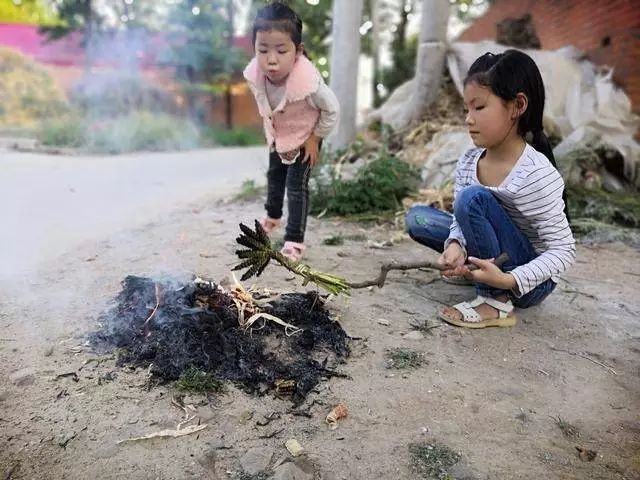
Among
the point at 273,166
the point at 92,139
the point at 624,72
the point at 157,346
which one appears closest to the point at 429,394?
the point at 157,346

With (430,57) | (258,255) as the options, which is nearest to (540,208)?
(258,255)

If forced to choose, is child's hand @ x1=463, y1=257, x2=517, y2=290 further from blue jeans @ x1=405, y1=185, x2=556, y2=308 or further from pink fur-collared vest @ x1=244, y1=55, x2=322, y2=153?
pink fur-collared vest @ x1=244, y1=55, x2=322, y2=153

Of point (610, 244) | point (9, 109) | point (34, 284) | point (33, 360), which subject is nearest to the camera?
point (33, 360)

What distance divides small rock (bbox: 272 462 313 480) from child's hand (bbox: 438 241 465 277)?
1089 mm

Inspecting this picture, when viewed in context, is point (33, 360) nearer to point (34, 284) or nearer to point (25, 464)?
point (25, 464)

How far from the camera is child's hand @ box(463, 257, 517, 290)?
2188 mm

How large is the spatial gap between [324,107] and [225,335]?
5.37 ft

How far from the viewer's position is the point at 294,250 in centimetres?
330

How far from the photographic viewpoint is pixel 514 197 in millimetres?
2305

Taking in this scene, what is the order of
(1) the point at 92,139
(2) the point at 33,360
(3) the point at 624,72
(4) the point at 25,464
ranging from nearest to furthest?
(4) the point at 25,464
(2) the point at 33,360
(3) the point at 624,72
(1) the point at 92,139

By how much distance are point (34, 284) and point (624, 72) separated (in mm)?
6719

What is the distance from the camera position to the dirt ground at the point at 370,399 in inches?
61.5

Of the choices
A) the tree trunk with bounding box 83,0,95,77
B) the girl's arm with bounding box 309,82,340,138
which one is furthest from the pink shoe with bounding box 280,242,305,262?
the tree trunk with bounding box 83,0,95,77

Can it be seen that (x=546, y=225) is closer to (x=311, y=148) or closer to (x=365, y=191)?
(x=311, y=148)
